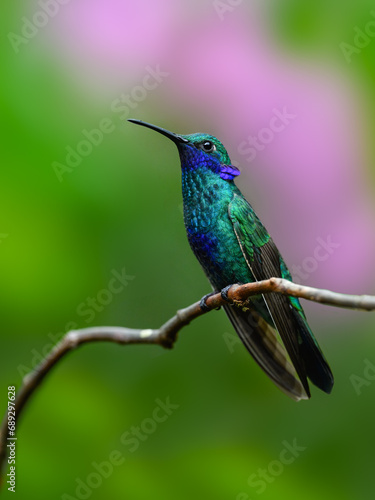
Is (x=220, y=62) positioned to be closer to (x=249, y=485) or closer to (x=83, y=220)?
(x=83, y=220)

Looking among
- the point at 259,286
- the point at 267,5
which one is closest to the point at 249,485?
the point at 259,286
